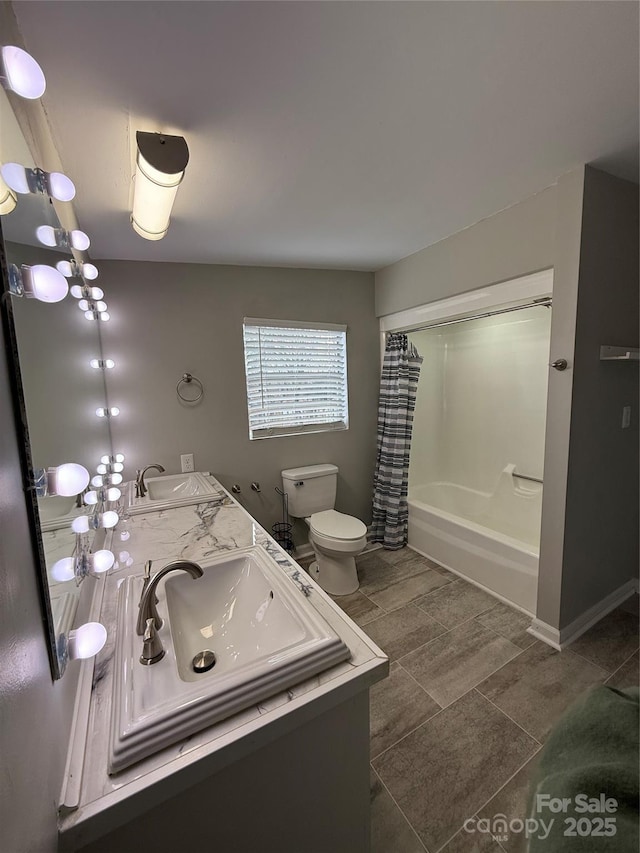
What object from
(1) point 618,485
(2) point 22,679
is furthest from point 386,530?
(2) point 22,679

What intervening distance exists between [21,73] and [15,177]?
0.45ft

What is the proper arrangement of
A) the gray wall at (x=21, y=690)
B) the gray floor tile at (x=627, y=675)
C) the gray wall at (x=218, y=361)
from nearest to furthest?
the gray wall at (x=21, y=690)
the gray floor tile at (x=627, y=675)
the gray wall at (x=218, y=361)

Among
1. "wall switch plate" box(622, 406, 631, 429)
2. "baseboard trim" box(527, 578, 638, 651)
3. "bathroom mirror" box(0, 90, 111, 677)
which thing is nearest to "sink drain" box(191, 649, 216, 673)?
"bathroom mirror" box(0, 90, 111, 677)

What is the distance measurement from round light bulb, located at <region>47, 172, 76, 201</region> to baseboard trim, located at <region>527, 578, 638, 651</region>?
8.46ft

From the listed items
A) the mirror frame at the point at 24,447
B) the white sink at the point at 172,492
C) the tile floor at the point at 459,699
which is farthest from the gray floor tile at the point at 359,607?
the mirror frame at the point at 24,447

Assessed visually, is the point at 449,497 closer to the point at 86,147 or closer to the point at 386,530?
the point at 386,530

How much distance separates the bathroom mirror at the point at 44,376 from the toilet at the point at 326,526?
5.34 feet

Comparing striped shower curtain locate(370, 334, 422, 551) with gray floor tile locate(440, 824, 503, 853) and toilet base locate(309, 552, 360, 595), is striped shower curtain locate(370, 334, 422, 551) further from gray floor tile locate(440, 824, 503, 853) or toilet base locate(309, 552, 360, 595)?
gray floor tile locate(440, 824, 503, 853)

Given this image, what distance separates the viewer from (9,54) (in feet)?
1.60

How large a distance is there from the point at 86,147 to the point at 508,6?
4.27ft

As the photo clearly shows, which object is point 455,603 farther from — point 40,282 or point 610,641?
point 40,282

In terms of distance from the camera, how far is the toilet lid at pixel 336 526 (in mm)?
2311

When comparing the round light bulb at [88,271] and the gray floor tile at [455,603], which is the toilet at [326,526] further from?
the round light bulb at [88,271]

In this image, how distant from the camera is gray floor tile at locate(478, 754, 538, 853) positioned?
3.65ft
